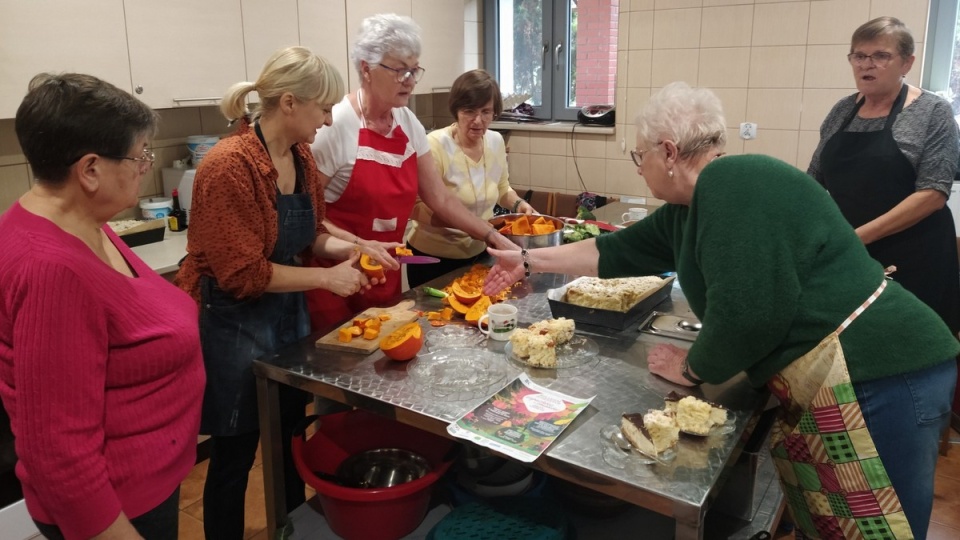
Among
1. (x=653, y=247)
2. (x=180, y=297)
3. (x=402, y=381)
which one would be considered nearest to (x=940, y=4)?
(x=653, y=247)

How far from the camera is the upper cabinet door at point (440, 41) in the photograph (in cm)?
396

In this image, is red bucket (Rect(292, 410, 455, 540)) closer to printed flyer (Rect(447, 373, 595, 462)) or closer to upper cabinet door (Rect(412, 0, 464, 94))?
printed flyer (Rect(447, 373, 595, 462))

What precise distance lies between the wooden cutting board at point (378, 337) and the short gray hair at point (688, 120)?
0.79 m

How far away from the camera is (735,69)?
12.4 ft

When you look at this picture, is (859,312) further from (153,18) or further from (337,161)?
(153,18)

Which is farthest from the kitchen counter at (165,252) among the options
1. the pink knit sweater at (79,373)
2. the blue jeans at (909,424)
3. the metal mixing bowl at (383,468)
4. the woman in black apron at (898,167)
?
the woman in black apron at (898,167)

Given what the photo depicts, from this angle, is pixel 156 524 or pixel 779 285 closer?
pixel 779 285

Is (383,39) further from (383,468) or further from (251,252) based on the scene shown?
(383,468)

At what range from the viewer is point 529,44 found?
473 centimetres

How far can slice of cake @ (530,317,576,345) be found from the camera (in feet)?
5.57

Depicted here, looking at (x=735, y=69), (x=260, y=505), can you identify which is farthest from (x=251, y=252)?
(x=735, y=69)

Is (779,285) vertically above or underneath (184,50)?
underneath

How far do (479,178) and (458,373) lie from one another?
1.26 meters

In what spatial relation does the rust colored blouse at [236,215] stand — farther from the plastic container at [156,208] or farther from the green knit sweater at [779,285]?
the plastic container at [156,208]
